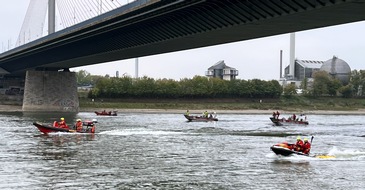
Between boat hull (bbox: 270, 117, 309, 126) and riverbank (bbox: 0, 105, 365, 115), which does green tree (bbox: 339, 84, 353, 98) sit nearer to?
riverbank (bbox: 0, 105, 365, 115)

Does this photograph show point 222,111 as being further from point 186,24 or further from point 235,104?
point 186,24

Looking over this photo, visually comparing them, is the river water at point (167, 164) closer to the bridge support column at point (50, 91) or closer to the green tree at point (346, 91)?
the bridge support column at point (50, 91)

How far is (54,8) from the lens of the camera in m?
106

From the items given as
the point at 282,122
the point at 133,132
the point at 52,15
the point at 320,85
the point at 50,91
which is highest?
the point at 52,15

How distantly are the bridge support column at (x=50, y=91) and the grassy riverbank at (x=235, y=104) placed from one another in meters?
11.0

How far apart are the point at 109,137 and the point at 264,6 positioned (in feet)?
69.0

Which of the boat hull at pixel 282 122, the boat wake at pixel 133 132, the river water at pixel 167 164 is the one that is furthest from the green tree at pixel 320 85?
the river water at pixel 167 164

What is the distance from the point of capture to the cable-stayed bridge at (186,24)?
4481 cm

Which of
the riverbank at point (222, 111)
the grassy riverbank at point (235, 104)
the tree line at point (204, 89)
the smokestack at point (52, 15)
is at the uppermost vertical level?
the smokestack at point (52, 15)

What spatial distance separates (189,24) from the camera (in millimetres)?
56344

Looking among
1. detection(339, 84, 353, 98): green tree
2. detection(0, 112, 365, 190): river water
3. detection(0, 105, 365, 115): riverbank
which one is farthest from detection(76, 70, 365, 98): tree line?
detection(0, 112, 365, 190): river water

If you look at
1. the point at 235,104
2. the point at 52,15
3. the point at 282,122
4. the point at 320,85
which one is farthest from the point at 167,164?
the point at 320,85

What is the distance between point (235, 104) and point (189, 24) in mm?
94005

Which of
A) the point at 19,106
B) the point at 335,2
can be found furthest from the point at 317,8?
the point at 19,106
